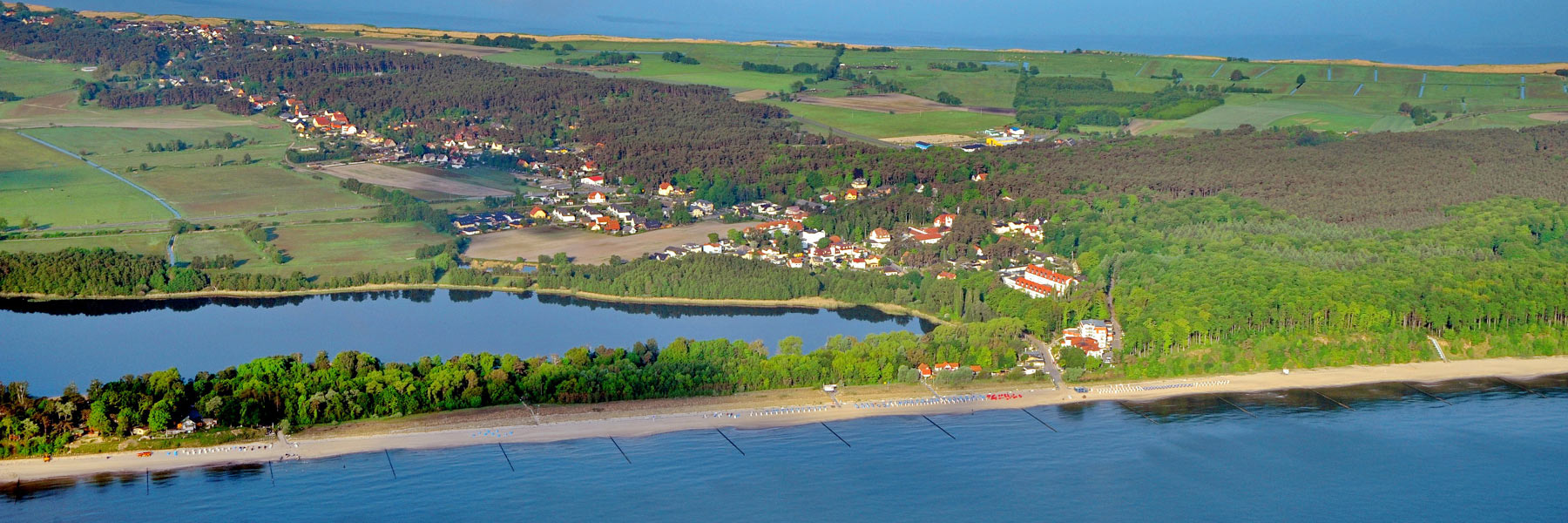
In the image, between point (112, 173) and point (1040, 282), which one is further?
point (112, 173)

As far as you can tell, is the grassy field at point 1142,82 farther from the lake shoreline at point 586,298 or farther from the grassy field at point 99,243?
the grassy field at point 99,243

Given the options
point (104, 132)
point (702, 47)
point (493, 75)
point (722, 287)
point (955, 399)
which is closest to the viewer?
point (955, 399)

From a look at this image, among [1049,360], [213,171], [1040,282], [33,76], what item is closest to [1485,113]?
[1040,282]

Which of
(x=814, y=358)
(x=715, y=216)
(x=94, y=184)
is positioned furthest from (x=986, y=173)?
(x=94, y=184)

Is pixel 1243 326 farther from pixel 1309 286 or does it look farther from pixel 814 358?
pixel 814 358

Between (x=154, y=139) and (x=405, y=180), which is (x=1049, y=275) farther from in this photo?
(x=154, y=139)

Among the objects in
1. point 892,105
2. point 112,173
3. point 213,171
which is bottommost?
point 112,173
